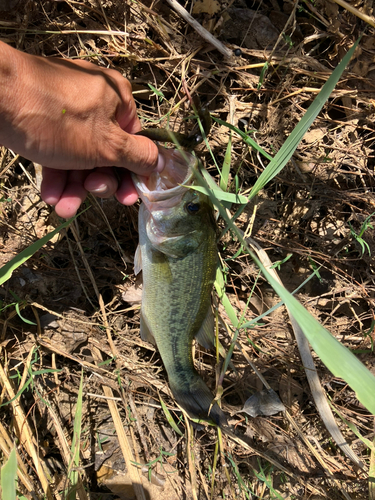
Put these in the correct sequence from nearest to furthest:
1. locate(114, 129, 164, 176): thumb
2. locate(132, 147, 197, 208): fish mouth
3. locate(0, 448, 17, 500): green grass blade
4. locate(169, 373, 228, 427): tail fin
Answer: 1. locate(0, 448, 17, 500): green grass blade
2. locate(114, 129, 164, 176): thumb
3. locate(132, 147, 197, 208): fish mouth
4. locate(169, 373, 228, 427): tail fin

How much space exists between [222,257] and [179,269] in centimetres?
73

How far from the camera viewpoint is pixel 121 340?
2.90 metres

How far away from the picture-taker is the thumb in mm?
1909

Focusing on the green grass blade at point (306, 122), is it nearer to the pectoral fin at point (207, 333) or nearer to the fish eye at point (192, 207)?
the fish eye at point (192, 207)

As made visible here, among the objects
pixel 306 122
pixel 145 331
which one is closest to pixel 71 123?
pixel 306 122

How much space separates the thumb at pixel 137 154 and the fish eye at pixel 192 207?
0.33m

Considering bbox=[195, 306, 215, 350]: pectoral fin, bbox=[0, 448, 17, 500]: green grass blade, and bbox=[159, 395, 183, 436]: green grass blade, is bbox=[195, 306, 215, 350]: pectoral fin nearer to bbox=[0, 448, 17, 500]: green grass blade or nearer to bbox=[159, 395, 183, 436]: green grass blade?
bbox=[159, 395, 183, 436]: green grass blade

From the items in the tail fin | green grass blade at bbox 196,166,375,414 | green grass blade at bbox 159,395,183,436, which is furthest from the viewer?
green grass blade at bbox 159,395,183,436

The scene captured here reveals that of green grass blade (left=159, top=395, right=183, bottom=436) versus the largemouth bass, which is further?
green grass blade (left=159, top=395, right=183, bottom=436)

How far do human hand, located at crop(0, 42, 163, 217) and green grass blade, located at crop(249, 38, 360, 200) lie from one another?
728 mm

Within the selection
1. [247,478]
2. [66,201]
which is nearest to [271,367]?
[247,478]

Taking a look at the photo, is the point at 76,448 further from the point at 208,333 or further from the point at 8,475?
the point at 208,333

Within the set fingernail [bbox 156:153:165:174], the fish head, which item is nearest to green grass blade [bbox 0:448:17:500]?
the fish head

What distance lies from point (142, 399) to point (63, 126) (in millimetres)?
2388
